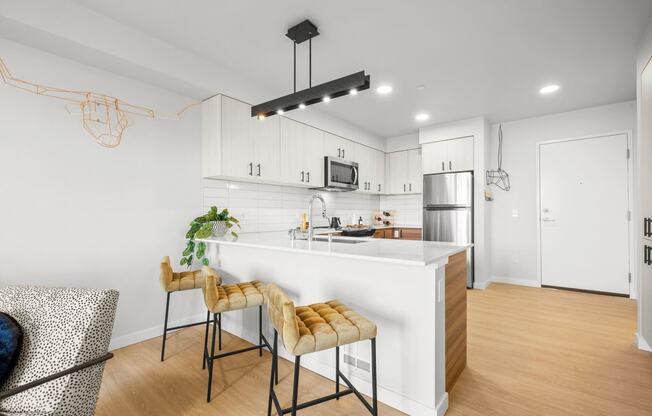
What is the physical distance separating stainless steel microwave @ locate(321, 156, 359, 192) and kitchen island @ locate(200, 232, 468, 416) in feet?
6.91

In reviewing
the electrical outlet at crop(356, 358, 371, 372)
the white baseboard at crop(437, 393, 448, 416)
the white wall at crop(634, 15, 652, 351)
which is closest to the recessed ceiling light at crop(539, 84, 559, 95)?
the white wall at crop(634, 15, 652, 351)

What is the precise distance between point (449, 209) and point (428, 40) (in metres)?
2.75

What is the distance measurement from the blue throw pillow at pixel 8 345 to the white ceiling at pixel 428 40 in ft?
6.71

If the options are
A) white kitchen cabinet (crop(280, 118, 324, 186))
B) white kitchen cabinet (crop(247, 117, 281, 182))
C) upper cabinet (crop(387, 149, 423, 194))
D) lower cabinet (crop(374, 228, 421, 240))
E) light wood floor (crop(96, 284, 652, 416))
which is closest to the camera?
light wood floor (crop(96, 284, 652, 416))

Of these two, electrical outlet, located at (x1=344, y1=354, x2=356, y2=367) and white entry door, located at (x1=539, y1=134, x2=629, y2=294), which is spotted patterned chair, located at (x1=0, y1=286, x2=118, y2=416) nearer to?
electrical outlet, located at (x1=344, y1=354, x2=356, y2=367)

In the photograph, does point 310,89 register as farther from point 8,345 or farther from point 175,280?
point 8,345

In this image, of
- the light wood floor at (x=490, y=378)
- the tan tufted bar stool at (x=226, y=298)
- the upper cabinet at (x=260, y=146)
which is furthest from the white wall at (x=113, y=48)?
the light wood floor at (x=490, y=378)

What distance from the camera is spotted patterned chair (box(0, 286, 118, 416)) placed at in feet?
3.82

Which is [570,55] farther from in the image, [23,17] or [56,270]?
[56,270]

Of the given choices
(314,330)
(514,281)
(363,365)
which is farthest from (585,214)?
(314,330)

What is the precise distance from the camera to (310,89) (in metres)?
2.10

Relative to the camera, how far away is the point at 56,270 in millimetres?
2256

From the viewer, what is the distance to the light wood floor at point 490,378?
5.83 feet

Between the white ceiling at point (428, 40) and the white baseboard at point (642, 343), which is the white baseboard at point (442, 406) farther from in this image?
the white ceiling at point (428, 40)
